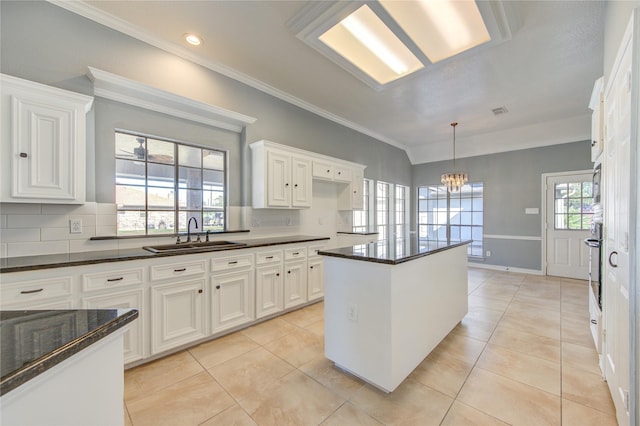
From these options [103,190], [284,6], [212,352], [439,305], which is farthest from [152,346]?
[284,6]

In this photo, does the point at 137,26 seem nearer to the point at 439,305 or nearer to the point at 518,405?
the point at 439,305

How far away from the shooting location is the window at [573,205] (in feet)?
16.7

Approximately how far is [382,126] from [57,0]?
467cm

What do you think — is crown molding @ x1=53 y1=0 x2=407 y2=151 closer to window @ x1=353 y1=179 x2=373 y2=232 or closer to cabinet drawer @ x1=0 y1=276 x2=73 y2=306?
window @ x1=353 y1=179 x2=373 y2=232

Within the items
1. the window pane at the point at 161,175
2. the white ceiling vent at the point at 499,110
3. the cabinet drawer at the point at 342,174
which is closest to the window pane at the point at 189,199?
the window pane at the point at 161,175

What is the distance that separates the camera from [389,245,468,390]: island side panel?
188 cm

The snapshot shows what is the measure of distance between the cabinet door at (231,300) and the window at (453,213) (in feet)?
14.9

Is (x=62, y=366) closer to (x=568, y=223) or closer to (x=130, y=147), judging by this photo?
(x=130, y=147)

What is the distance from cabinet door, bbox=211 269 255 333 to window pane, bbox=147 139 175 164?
4.79 ft

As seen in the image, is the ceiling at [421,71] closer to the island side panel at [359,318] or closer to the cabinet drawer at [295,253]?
the cabinet drawer at [295,253]

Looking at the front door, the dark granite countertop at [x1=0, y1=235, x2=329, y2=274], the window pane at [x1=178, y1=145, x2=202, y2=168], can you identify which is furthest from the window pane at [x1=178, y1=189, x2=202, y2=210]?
the front door

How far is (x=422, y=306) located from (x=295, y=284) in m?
1.73

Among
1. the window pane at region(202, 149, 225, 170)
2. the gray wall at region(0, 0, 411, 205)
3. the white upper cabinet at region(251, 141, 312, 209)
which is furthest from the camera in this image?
the white upper cabinet at region(251, 141, 312, 209)

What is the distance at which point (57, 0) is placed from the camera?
224cm
